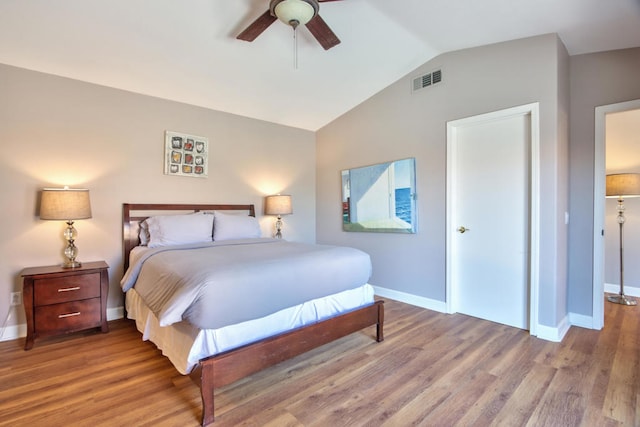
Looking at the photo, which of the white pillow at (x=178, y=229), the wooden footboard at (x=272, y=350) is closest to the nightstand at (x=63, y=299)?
the white pillow at (x=178, y=229)

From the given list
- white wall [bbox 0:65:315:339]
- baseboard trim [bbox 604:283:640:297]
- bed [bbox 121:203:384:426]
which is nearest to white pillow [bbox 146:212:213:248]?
bed [bbox 121:203:384:426]

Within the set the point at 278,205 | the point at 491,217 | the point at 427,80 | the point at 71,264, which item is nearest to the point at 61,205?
the point at 71,264

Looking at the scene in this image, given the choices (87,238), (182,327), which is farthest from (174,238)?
(182,327)

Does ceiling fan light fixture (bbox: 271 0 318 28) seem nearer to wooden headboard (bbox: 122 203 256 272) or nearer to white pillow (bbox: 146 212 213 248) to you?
white pillow (bbox: 146 212 213 248)

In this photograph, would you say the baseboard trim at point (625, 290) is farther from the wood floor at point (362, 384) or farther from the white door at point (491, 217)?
the white door at point (491, 217)

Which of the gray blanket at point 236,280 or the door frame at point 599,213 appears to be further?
the door frame at point 599,213

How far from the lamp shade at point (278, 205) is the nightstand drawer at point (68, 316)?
2.21 m

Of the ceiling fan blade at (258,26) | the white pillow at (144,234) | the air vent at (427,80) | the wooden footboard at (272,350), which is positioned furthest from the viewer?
the air vent at (427,80)

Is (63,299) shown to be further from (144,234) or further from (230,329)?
(230,329)

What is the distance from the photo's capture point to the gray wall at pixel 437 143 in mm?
2789

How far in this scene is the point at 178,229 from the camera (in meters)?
3.31

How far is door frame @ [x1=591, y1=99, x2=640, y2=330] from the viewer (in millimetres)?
2967

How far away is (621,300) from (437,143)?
9.85 feet

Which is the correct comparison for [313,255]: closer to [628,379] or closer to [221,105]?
[628,379]
